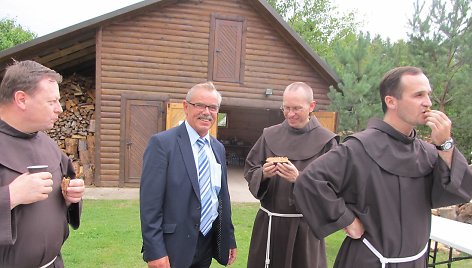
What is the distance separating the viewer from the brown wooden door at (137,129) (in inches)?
404

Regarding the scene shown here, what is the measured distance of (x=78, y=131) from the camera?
11.1 meters

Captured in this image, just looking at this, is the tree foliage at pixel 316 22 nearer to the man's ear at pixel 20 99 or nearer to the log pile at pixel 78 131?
the log pile at pixel 78 131

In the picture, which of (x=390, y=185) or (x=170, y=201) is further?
(x=170, y=201)

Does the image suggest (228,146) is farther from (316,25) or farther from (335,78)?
(316,25)

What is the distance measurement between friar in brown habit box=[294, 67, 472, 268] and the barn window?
874cm

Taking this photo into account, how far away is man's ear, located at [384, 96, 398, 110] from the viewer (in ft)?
6.94

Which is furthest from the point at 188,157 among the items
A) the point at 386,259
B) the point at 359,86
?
the point at 359,86

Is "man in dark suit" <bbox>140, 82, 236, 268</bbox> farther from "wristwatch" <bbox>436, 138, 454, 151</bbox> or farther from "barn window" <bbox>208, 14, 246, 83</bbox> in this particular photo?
"barn window" <bbox>208, 14, 246, 83</bbox>

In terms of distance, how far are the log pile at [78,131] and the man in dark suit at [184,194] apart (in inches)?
344

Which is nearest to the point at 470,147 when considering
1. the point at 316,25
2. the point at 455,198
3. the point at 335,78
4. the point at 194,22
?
the point at 335,78

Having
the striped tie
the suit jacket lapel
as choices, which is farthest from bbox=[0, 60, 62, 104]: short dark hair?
the striped tie

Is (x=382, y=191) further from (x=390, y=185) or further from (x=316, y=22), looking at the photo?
(x=316, y=22)

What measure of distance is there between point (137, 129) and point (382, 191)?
29.5ft

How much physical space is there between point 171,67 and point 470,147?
806cm
